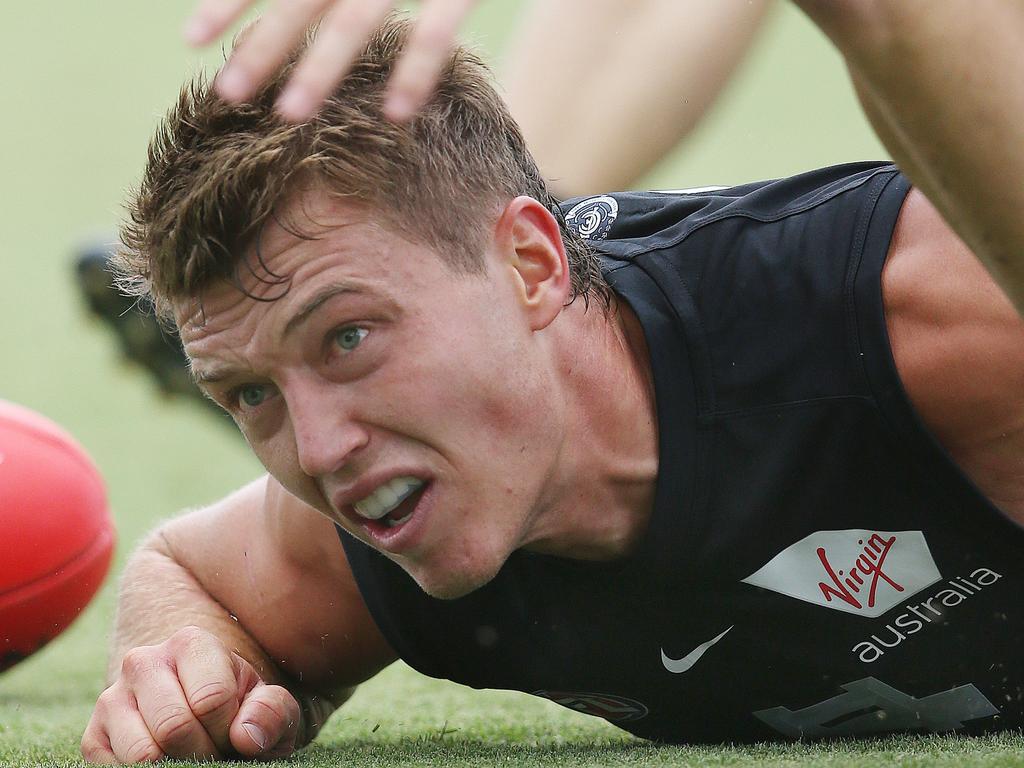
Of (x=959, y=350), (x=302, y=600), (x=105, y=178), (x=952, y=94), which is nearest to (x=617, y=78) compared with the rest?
(x=302, y=600)

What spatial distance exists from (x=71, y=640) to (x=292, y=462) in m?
2.11

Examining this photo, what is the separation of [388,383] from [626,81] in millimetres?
2188

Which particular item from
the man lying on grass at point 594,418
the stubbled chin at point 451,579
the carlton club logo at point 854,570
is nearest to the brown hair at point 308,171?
the man lying on grass at point 594,418

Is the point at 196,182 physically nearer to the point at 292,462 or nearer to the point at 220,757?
the point at 292,462

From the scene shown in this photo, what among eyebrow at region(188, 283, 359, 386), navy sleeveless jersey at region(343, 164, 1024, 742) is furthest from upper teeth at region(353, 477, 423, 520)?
navy sleeveless jersey at region(343, 164, 1024, 742)

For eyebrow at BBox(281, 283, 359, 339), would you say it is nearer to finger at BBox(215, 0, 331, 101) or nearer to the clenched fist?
the clenched fist

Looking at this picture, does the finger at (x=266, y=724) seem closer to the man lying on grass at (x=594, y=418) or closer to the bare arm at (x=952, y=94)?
the man lying on grass at (x=594, y=418)

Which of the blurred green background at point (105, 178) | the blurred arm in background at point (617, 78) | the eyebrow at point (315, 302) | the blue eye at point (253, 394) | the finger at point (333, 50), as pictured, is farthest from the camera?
the blurred green background at point (105, 178)

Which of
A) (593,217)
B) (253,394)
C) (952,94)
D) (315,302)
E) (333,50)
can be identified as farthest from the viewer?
(593,217)

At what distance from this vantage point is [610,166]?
4.09 meters

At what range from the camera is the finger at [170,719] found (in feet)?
7.82

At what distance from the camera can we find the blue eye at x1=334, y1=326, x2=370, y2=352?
2.17 metres

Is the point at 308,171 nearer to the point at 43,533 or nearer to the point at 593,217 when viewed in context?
the point at 593,217

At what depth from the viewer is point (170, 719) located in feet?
7.82
